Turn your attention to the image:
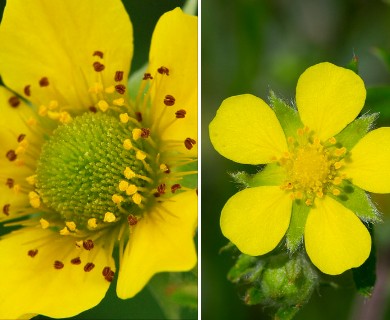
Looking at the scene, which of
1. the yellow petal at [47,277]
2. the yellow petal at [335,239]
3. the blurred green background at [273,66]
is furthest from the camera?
the blurred green background at [273,66]

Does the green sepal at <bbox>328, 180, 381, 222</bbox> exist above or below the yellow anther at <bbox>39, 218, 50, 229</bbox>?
below

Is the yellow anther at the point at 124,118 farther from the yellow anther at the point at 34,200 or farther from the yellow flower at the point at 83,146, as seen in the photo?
the yellow anther at the point at 34,200

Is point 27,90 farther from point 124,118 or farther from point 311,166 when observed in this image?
point 311,166

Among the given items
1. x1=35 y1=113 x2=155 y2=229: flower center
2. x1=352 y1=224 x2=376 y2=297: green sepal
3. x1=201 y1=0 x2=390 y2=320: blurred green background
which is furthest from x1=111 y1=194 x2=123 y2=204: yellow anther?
x1=352 y1=224 x2=376 y2=297: green sepal

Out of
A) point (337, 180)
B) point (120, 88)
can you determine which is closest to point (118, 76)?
point (120, 88)

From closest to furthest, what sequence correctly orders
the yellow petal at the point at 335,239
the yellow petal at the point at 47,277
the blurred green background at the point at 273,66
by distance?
the yellow petal at the point at 335,239 → the yellow petal at the point at 47,277 → the blurred green background at the point at 273,66

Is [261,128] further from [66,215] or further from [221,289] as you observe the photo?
[221,289]

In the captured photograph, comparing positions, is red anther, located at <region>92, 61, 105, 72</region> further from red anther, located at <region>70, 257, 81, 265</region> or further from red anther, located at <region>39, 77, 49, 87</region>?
red anther, located at <region>70, 257, 81, 265</region>

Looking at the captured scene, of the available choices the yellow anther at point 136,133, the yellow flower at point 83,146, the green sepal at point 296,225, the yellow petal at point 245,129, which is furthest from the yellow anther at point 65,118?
the green sepal at point 296,225
